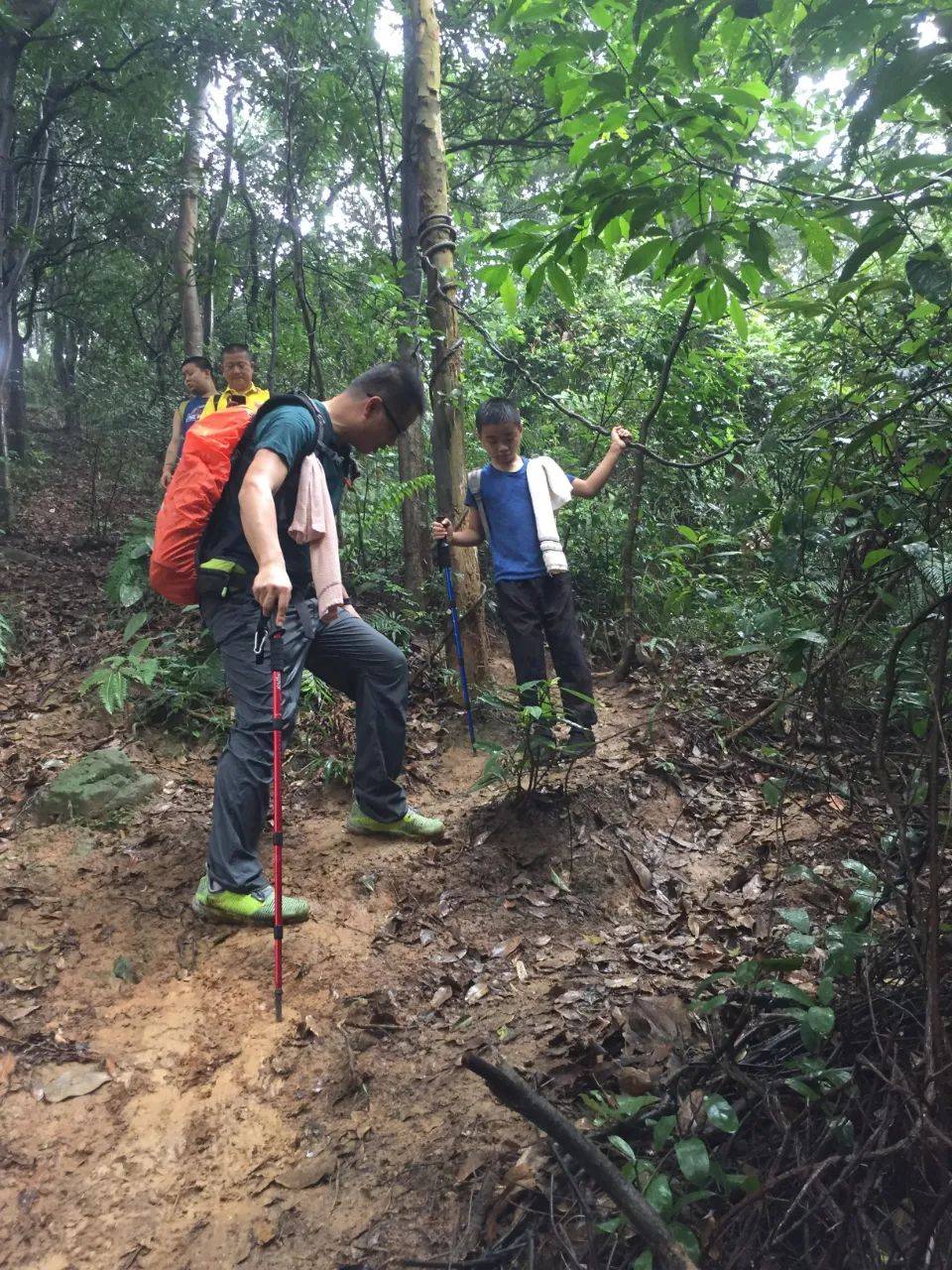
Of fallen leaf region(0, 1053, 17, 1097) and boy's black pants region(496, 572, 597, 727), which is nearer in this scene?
fallen leaf region(0, 1053, 17, 1097)

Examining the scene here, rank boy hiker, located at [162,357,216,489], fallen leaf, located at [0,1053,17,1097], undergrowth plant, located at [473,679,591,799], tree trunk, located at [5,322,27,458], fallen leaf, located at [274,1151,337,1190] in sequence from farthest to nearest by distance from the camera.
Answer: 1. tree trunk, located at [5,322,27,458]
2. boy hiker, located at [162,357,216,489]
3. undergrowth plant, located at [473,679,591,799]
4. fallen leaf, located at [0,1053,17,1097]
5. fallen leaf, located at [274,1151,337,1190]

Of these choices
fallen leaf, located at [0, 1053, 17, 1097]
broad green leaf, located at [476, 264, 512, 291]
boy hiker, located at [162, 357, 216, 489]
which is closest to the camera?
broad green leaf, located at [476, 264, 512, 291]

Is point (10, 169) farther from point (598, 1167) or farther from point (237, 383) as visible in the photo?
point (598, 1167)

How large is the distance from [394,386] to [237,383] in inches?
146

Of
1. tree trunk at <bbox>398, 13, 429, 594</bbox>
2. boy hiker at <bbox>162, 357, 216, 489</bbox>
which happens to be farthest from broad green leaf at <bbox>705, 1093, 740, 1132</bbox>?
boy hiker at <bbox>162, 357, 216, 489</bbox>

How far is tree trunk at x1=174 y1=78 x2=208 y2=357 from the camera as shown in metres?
11.1

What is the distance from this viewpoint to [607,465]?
4.52 m

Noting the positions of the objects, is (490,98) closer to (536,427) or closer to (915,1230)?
(536,427)

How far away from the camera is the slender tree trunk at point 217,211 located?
32.7ft

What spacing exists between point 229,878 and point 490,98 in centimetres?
848

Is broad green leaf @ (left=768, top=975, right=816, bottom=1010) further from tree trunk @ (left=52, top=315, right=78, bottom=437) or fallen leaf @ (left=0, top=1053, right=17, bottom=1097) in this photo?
tree trunk @ (left=52, top=315, right=78, bottom=437)

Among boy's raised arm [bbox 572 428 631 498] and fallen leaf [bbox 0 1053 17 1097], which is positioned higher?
boy's raised arm [bbox 572 428 631 498]

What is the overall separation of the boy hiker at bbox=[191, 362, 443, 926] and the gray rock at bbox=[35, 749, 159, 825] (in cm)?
110

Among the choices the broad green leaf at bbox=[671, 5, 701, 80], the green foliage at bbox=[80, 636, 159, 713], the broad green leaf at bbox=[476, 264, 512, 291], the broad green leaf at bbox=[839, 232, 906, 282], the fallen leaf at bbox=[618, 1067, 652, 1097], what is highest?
the broad green leaf at bbox=[671, 5, 701, 80]
